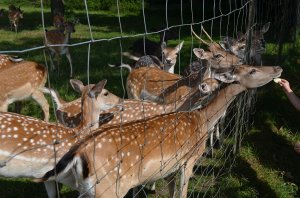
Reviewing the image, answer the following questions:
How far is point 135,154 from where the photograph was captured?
121 inches

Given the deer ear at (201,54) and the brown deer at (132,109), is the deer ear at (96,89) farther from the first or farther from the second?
the deer ear at (201,54)

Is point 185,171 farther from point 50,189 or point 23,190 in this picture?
point 23,190

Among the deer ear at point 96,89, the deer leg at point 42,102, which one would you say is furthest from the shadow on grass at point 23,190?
the deer leg at point 42,102

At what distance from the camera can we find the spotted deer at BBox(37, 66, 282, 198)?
2.89 metres

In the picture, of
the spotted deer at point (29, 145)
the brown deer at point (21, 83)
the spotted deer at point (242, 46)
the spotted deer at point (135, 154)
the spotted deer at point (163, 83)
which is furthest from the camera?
the spotted deer at point (242, 46)

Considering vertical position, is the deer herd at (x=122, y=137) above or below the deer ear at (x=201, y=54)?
below

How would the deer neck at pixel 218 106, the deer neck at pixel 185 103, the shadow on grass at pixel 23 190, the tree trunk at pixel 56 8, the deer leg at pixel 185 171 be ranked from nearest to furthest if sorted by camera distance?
the deer leg at pixel 185 171, the deer neck at pixel 218 106, the shadow on grass at pixel 23 190, the deer neck at pixel 185 103, the tree trunk at pixel 56 8

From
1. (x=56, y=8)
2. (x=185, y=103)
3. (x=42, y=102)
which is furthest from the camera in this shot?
(x=56, y=8)

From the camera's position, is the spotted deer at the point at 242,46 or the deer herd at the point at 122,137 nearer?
the deer herd at the point at 122,137

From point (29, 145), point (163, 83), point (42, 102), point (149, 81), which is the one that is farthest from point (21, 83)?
point (29, 145)

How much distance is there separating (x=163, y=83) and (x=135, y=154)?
2489 millimetres

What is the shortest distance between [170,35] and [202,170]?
589cm

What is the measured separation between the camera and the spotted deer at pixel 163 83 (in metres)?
5.21

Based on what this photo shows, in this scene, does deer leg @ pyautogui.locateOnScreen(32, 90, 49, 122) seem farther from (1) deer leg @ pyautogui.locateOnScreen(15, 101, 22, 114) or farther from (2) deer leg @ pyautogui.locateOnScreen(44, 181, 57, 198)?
(2) deer leg @ pyautogui.locateOnScreen(44, 181, 57, 198)
